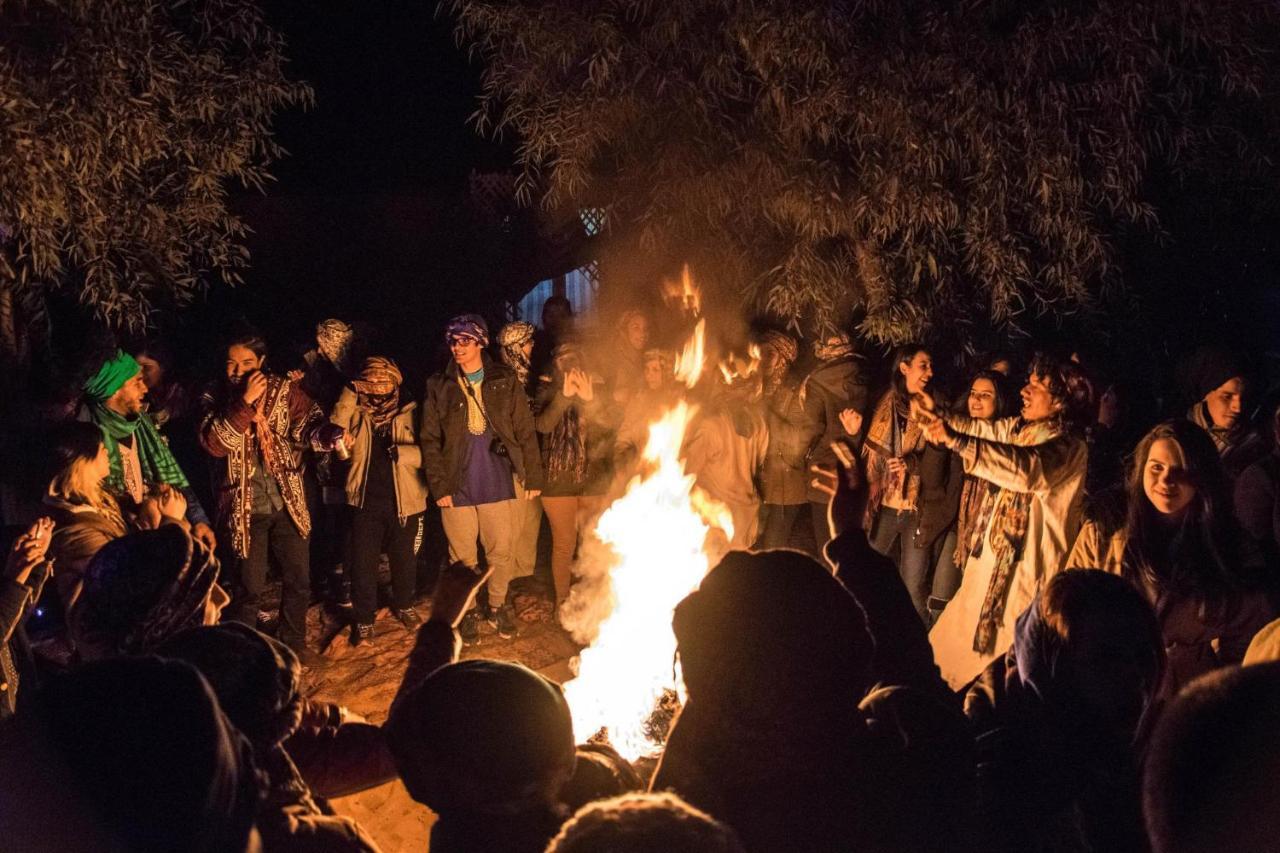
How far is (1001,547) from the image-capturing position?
5.06 m

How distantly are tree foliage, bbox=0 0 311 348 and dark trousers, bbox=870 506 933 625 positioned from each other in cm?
612

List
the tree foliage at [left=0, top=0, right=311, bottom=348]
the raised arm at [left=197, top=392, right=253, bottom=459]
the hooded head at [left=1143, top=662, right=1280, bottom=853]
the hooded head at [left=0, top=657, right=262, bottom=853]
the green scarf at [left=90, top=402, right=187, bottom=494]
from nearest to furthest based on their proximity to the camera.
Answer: the hooded head at [left=0, top=657, right=262, bottom=853] < the hooded head at [left=1143, top=662, right=1280, bottom=853] < the green scarf at [left=90, top=402, right=187, bottom=494] < the tree foliage at [left=0, top=0, right=311, bottom=348] < the raised arm at [left=197, top=392, right=253, bottom=459]

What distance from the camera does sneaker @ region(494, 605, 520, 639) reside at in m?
6.93

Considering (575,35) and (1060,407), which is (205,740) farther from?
(575,35)

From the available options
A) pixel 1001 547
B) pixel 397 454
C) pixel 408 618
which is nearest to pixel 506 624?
pixel 408 618

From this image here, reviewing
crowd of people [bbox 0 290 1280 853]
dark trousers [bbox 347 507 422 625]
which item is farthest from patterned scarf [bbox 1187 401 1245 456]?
dark trousers [bbox 347 507 422 625]

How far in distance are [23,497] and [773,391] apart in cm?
643

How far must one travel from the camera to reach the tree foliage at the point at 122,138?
5.39 metres

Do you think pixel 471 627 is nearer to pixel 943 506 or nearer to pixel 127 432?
pixel 127 432

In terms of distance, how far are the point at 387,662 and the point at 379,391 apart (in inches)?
86.4

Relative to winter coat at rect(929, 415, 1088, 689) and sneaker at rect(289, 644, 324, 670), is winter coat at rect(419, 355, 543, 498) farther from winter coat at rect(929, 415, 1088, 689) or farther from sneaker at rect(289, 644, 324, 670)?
winter coat at rect(929, 415, 1088, 689)

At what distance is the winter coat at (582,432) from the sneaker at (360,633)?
186 cm

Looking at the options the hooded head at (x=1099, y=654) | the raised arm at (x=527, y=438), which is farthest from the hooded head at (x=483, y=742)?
the raised arm at (x=527, y=438)

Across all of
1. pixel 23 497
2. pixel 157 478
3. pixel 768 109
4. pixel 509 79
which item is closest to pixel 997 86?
pixel 768 109
